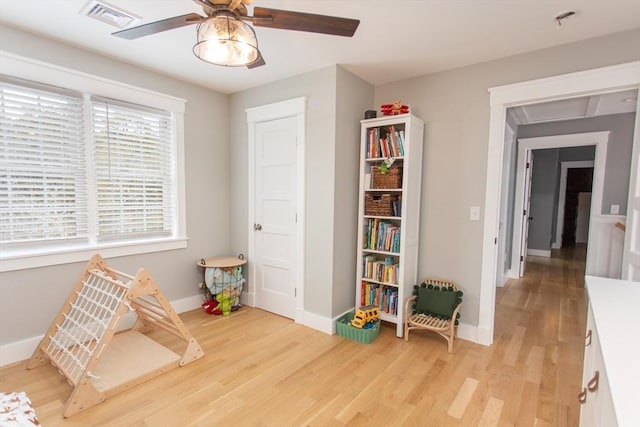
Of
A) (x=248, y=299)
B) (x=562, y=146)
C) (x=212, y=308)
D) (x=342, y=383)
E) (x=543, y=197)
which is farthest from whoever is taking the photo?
(x=543, y=197)

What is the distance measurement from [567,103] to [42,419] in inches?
207

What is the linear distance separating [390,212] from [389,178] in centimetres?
32

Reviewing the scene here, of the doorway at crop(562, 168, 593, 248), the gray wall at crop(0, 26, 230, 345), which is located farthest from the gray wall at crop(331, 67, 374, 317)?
the doorway at crop(562, 168, 593, 248)

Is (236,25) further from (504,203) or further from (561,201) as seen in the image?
(561,201)

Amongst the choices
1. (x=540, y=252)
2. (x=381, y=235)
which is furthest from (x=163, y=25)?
(x=540, y=252)

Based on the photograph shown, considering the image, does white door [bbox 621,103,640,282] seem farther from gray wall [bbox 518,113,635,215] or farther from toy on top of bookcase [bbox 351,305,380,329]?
gray wall [bbox 518,113,635,215]

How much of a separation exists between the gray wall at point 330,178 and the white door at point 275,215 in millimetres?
230

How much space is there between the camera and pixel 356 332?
2.82 m

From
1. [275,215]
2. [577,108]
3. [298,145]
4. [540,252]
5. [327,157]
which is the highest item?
[577,108]

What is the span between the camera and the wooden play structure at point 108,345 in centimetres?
195

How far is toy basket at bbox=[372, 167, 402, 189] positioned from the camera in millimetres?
2918

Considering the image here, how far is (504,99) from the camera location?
8.59ft

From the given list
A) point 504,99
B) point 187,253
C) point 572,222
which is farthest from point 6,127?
point 572,222

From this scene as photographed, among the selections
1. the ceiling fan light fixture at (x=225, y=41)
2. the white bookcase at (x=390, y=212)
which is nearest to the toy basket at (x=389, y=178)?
the white bookcase at (x=390, y=212)
